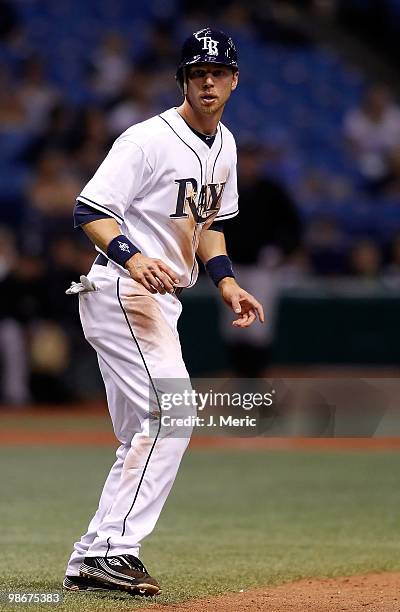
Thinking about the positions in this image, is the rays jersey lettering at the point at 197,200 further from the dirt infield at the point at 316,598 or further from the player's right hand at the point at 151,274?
the dirt infield at the point at 316,598

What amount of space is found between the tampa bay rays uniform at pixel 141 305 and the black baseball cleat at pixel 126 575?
0.03 m

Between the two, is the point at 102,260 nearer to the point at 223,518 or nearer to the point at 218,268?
the point at 218,268

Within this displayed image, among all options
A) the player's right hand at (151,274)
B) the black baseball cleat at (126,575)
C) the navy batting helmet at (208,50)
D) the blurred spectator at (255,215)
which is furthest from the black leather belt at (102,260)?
the blurred spectator at (255,215)

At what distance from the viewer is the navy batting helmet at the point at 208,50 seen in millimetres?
4375

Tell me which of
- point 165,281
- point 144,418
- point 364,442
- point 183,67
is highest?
point 183,67

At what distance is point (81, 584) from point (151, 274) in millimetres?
1187

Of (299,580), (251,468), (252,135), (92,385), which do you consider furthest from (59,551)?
(252,135)

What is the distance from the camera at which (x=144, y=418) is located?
4348 mm

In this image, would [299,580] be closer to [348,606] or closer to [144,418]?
[348,606]

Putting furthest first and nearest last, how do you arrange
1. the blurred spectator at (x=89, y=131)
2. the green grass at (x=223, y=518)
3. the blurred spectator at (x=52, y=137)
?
the blurred spectator at (x=52, y=137)
the blurred spectator at (x=89, y=131)
the green grass at (x=223, y=518)

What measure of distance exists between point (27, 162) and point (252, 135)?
2703 mm

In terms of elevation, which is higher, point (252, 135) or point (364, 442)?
point (252, 135)

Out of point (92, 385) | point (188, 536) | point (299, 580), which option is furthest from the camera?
point (92, 385)

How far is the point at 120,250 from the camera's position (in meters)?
4.18
